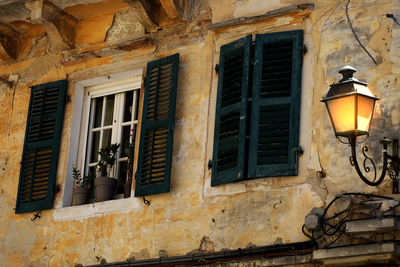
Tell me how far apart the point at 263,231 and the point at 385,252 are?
1.57 meters

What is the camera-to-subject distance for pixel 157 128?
464 inches

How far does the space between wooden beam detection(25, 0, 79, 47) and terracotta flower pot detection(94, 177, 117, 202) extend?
2.09 metres

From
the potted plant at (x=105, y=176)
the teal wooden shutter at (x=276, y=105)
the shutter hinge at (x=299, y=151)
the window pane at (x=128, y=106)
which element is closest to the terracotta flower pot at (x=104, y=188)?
the potted plant at (x=105, y=176)

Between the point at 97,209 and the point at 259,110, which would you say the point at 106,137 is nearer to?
the point at 97,209

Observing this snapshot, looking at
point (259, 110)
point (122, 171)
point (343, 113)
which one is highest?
point (259, 110)

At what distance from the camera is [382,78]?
10211 mm

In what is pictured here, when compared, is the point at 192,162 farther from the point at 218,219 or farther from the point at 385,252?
the point at 385,252

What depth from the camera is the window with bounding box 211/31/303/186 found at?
10.6m

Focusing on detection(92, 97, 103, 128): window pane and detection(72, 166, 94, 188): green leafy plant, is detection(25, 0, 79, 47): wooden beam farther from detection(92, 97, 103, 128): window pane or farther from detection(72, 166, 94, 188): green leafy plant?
detection(72, 166, 94, 188): green leafy plant

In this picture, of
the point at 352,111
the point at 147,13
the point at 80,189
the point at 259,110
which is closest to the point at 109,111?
the point at 80,189

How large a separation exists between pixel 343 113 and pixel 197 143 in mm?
2864

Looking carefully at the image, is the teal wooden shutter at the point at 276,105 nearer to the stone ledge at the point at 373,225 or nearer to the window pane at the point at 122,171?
the stone ledge at the point at 373,225

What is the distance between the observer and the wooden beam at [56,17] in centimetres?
1274

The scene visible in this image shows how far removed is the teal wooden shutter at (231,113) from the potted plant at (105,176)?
162cm
